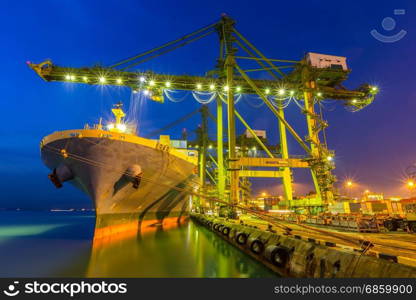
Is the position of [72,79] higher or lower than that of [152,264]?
higher

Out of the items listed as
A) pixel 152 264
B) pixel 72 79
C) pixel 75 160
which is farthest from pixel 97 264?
A: pixel 72 79

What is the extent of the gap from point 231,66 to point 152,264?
53.0ft

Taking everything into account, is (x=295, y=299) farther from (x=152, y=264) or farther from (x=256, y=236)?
(x=152, y=264)

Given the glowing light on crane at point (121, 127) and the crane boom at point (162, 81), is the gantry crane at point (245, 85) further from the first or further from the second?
the glowing light on crane at point (121, 127)

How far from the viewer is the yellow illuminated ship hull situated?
1143 centimetres

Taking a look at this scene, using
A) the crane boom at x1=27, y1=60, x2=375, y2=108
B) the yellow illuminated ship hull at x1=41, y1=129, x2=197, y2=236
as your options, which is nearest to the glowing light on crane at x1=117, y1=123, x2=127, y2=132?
the yellow illuminated ship hull at x1=41, y1=129, x2=197, y2=236

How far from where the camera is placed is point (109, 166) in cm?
1189

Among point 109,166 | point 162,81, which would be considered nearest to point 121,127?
point 109,166

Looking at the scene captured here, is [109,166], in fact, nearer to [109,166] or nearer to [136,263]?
[109,166]

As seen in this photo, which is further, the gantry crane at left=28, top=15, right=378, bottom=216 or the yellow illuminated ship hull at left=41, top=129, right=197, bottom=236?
the gantry crane at left=28, top=15, right=378, bottom=216

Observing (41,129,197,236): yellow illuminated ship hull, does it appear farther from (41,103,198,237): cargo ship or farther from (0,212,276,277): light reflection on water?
(0,212,276,277): light reflection on water

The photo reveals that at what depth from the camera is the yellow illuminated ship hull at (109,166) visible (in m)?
11.4

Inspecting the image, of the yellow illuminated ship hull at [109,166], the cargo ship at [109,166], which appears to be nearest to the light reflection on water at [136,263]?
the yellow illuminated ship hull at [109,166]

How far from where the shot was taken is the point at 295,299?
3.58m
